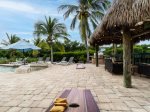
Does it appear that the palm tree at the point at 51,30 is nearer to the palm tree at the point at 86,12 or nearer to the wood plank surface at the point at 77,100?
the palm tree at the point at 86,12

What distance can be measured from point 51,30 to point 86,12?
4.40 meters

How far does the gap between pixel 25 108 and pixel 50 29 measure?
2046 centimetres

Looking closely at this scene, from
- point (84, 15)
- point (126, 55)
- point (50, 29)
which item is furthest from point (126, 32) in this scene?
point (50, 29)

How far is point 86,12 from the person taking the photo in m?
23.4

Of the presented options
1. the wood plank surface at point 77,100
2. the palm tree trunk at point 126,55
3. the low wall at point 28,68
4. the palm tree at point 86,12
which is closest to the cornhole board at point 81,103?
the wood plank surface at point 77,100

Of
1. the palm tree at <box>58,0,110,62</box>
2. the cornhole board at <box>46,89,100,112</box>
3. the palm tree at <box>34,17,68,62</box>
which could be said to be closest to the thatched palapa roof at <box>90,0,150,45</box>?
the cornhole board at <box>46,89,100,112</box>

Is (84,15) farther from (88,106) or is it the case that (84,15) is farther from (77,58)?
(88,106)

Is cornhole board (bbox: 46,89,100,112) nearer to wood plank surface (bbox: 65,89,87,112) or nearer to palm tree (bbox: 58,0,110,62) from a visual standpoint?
wood plank surface (bbox: 65,89,87,112)

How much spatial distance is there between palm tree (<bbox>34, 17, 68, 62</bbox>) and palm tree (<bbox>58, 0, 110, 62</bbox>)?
226cm

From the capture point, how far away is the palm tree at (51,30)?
25281 millimetres

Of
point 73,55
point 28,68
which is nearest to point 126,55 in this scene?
point 28,68

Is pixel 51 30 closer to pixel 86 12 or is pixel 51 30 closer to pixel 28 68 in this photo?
pixel 86 12

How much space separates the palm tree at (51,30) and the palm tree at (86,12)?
226 cm

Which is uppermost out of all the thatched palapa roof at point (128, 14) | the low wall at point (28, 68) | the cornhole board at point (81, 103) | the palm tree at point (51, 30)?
the palm tree at point (51, 30)
